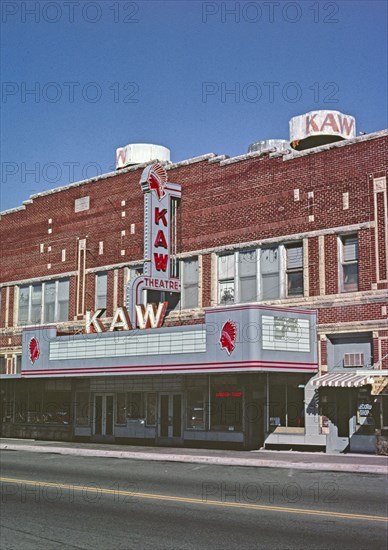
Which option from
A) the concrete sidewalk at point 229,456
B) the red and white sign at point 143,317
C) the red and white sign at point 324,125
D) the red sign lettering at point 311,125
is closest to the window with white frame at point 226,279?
the red and white sign at point 143,317

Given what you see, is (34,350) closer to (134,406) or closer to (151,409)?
(134,406)

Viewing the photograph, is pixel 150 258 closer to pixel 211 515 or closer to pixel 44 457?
pixel 44 457

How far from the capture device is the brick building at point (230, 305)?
2605 centimetres

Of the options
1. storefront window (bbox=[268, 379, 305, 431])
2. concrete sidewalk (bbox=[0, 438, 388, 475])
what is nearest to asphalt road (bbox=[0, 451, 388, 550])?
concrete sidewalk (bbox=[0, 438, 388, 475])

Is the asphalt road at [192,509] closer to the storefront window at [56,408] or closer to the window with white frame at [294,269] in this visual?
the window with white frame at [294,269]

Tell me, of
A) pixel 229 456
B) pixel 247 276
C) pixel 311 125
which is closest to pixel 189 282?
pixel 247 276

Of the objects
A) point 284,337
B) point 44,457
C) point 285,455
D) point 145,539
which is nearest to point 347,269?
point 284,337

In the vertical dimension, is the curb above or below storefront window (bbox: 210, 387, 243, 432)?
below

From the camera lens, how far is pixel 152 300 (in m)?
32.8

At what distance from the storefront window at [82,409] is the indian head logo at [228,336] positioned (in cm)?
1135

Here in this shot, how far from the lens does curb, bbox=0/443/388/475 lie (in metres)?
21.3

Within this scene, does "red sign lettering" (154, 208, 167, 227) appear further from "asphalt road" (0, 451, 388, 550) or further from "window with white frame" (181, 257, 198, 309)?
"asphalt road" (0, 451, 388, 550)

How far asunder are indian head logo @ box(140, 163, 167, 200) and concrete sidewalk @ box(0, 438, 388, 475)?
10435mm

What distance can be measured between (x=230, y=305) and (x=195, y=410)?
4.60 m
